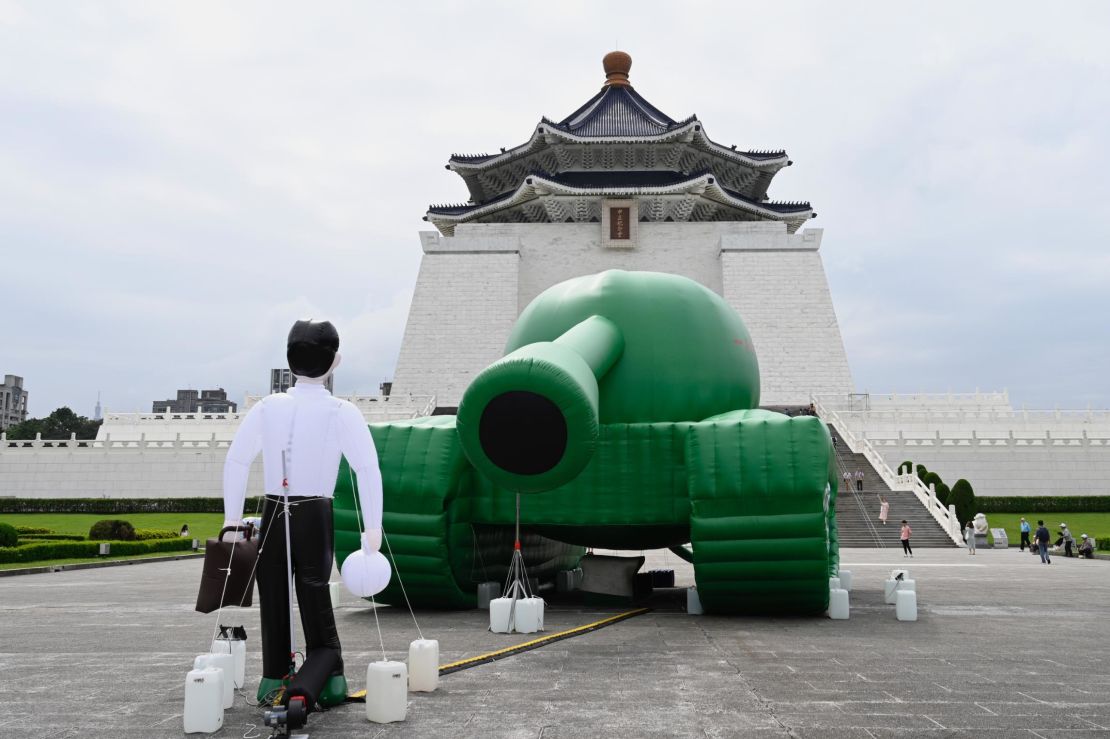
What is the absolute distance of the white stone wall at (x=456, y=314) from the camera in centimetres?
3925

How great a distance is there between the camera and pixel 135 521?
87.8 feet

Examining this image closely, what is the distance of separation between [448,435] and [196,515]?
21.7 m

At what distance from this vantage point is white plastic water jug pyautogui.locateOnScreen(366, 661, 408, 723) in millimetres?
4445

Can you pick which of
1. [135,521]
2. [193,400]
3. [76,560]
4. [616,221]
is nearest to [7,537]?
[76,560]

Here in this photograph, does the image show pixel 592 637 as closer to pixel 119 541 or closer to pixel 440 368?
pixel 119 541

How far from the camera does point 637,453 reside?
912 centimetres

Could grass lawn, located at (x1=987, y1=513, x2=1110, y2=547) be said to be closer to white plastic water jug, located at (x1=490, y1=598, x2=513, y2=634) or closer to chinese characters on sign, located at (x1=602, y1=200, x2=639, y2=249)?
chinese characters on sign, located at (x1=602, y1=200, x2=639, y2=249)

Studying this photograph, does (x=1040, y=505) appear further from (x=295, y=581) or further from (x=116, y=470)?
(x=116, y=470)

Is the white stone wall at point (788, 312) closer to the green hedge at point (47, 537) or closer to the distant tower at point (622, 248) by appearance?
the distant tower at point (622, 248)

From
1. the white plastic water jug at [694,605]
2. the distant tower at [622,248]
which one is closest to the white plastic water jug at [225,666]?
the white plastic water jug at [694,605]

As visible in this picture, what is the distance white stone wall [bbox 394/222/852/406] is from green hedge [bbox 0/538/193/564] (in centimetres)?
1904

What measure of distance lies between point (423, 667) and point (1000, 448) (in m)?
28.8

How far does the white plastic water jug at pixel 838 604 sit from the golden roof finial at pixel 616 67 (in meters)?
41.2

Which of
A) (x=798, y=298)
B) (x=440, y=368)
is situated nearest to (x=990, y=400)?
(x=798, y=298)
